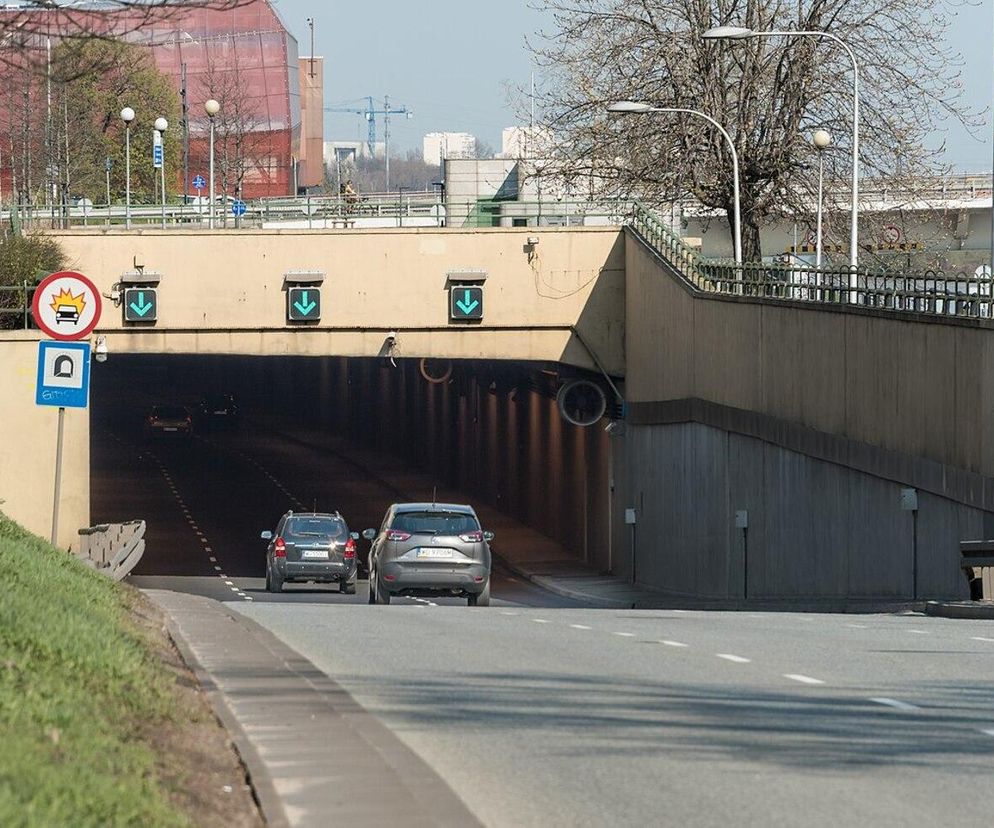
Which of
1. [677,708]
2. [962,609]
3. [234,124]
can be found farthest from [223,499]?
[677,708]

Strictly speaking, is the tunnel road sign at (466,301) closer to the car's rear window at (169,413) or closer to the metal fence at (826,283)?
the metal fence at (826,283)

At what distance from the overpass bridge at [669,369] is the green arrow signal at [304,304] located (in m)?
0.35

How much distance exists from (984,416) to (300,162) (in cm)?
14532

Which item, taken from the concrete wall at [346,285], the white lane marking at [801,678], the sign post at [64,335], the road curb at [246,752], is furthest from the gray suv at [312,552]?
→ the white lane marking at [801,678]

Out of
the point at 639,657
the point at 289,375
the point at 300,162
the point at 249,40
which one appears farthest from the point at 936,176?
the point at 300,162

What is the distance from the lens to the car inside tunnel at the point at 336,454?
50906 mm

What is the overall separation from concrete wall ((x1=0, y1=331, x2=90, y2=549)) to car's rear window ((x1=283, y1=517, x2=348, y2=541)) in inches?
167

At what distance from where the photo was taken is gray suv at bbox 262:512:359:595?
3722 cm

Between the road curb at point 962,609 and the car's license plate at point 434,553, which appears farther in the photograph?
the car's license plate at point 434,553

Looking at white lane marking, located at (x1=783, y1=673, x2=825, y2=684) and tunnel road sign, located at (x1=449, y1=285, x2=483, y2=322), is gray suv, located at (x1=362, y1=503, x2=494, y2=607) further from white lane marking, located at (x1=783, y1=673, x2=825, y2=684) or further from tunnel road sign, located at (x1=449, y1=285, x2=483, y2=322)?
tunnel road sign, located at (x1=449, y1=285, x2=483, y2=322)

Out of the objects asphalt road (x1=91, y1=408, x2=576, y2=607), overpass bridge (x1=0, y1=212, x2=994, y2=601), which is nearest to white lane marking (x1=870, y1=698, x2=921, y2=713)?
overpass bridge (x1=0, y1=212, x2=994, y2=601)

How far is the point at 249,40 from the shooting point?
472ft

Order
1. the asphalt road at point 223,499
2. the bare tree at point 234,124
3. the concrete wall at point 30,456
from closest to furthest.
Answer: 1. the concrete wall at point 30,456
2. the asphalt road at point 223,499
3. the bare tree at point 234,124

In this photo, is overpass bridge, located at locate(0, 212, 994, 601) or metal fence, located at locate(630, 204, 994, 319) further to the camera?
overpass bridge, located at locate(0, 212, 994, 601)
